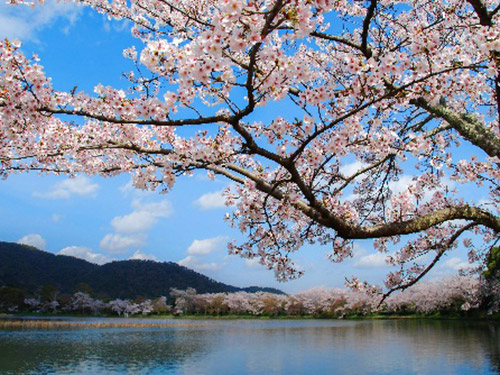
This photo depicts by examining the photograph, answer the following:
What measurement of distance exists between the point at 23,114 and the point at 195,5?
4.04m

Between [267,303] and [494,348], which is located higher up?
[267,303]

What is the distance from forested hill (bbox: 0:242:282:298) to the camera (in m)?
92.9

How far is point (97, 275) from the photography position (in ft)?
342

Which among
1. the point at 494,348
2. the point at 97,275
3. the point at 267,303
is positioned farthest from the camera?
the point at 97,275

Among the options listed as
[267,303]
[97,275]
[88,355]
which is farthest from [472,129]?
[97,275]

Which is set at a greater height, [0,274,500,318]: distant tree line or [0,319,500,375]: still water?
[0,274,500,318]: distant tree line

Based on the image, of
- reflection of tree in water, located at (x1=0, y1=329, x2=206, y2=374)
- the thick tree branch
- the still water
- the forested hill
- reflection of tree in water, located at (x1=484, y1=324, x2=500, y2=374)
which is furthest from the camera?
the forested hill

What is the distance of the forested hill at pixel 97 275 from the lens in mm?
92875

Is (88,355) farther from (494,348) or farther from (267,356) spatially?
(494,348)

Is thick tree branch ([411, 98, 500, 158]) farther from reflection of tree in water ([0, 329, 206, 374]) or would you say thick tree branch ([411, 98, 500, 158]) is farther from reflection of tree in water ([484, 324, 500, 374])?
reflection of tree in water ([0, 329, 206, 374])

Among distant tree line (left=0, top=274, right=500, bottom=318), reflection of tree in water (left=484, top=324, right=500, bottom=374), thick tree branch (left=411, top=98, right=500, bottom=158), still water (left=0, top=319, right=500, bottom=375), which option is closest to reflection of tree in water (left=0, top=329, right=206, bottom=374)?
still water (left=0, top=319, right=500, bottom=375)

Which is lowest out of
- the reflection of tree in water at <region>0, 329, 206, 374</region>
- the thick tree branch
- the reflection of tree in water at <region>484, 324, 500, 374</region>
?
the reflection of tree in water at <region>0, 329, 206, 374</region>

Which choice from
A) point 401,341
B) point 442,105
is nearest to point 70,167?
point 442,105

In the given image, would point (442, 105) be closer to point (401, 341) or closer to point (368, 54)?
point (368, 54)
